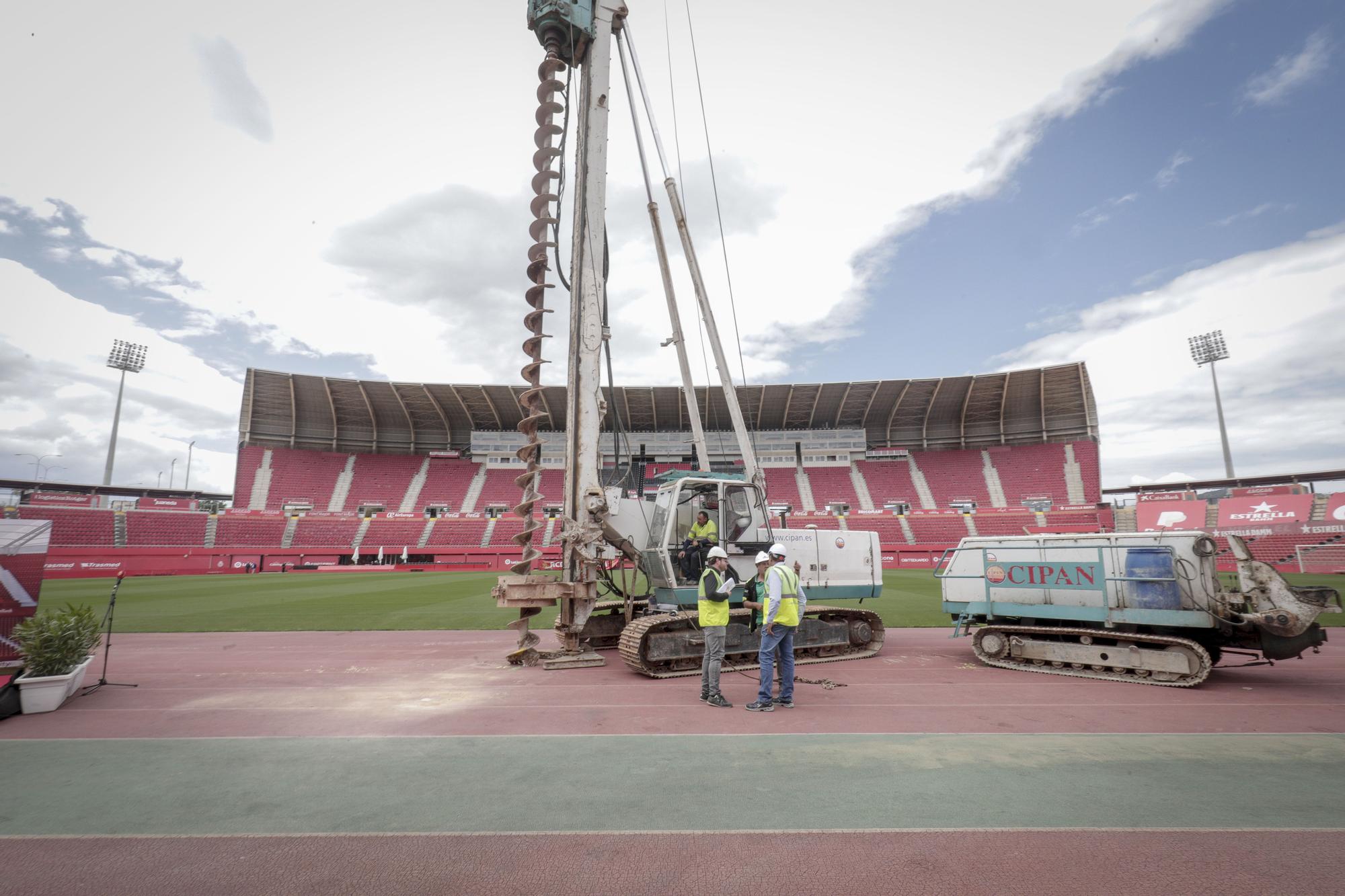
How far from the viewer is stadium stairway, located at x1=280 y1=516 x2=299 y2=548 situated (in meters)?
42.3

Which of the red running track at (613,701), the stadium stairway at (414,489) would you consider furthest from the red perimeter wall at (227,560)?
the red running track at (613,701)

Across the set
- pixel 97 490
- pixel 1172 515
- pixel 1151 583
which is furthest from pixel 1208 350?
pixel 97 490

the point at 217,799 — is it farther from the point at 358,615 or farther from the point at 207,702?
the point at 358,615

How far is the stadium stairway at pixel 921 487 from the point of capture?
48.3 m

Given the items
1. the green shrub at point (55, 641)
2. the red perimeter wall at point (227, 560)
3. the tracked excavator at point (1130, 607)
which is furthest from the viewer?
the red perimeter wall at point (227, 560)

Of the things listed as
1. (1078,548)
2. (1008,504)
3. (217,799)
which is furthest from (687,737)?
(1008,504)

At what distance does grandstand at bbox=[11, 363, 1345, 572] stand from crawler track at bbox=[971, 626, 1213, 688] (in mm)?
29814

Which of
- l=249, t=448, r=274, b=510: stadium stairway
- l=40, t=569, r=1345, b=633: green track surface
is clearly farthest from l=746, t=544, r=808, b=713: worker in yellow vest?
l=249, t=448, r=274, b=510: stadium stairway

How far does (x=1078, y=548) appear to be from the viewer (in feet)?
30.9

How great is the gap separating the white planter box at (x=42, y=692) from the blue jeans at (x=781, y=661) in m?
8.32

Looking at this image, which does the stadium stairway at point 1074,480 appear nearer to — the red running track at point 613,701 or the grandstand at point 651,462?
the grandstand at point 651,462

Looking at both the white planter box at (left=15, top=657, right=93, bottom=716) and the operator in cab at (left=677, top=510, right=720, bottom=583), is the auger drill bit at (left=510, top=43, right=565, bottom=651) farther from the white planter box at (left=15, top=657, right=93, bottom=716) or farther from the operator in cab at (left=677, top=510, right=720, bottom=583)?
the white planter box at (left=15, top=657, right=93, bottom=716)

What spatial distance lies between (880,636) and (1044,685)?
9.84 feet

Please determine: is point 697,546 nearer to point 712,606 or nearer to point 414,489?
point 712,606
